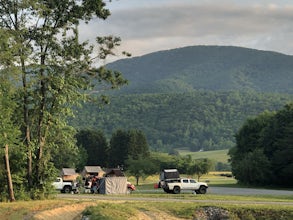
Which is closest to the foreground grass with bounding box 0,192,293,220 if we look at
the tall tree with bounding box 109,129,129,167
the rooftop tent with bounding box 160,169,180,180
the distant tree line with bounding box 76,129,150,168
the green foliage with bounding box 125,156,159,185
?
the rooftop tent with bounding box 160,169,180,180

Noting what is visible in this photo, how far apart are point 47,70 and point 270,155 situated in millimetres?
52204

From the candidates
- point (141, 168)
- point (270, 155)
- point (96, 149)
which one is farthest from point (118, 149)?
point (270, 155)

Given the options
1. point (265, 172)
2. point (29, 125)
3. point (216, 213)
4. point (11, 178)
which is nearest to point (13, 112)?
point (29, 125)

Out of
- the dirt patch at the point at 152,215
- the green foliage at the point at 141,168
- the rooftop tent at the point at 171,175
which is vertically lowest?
the dirt patch at the point at 152,215

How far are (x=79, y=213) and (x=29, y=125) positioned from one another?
347 inches

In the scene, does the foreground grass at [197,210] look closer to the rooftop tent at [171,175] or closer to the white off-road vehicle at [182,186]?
the white off-road vehicle at [182,186]

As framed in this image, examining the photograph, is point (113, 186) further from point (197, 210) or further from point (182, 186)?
point (197, 210)

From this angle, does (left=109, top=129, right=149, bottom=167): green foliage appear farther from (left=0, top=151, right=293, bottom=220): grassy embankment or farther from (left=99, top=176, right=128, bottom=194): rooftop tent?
(left=0, top=151, right=293, bottom=220): grassy embankment

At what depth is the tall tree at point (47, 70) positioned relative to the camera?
3269 centimetres

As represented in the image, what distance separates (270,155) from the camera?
77.8 metres

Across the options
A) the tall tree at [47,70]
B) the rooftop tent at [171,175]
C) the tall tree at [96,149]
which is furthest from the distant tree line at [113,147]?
the tall tree at [47,70]

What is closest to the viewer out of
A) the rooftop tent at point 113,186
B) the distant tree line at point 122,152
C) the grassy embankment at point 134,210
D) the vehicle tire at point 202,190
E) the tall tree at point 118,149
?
the grassy embankment at point 134,210

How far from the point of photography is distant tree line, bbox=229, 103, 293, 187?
241 feet

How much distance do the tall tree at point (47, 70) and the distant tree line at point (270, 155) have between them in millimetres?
44102
